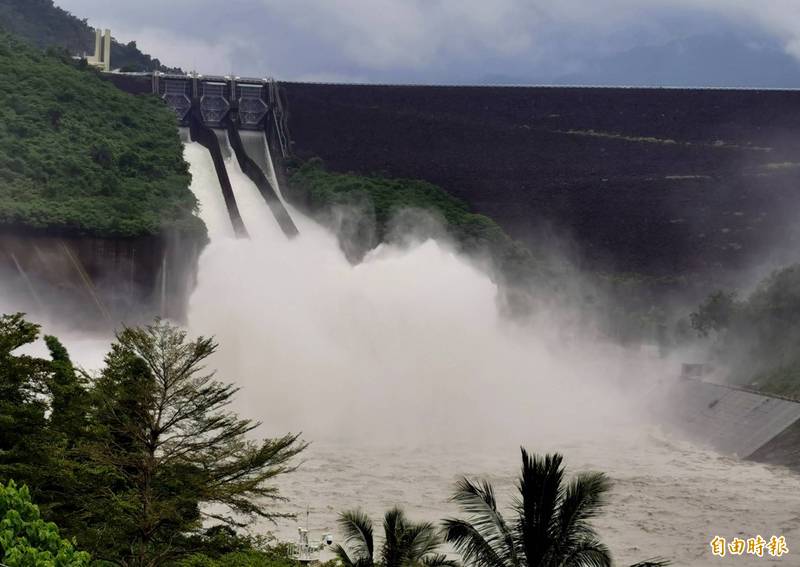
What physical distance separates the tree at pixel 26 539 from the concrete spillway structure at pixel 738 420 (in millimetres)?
32585

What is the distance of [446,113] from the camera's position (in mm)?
93750

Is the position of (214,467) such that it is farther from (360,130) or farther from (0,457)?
(360,130)

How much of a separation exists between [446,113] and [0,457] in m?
72.9

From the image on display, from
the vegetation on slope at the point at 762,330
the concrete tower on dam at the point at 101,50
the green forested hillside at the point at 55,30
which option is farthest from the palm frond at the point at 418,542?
the green forested hillside at the point at 55,30

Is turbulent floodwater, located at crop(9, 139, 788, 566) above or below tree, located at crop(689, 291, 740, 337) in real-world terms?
below

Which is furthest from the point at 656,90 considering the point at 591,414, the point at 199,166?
the point at 591,414

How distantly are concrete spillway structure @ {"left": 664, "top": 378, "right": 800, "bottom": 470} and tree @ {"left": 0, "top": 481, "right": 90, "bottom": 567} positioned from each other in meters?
32.6

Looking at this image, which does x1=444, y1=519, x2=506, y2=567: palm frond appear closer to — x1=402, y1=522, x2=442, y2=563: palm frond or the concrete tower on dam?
x1=402, y1=522, x2=442, y2=563: palm frond

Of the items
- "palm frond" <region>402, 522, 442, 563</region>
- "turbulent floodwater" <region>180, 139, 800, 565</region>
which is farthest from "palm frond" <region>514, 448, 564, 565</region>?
"turbulent floodwater" <region>180, 139, 800, 565</region>

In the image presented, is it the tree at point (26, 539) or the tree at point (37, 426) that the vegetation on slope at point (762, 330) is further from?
the tree at point (26, 539)

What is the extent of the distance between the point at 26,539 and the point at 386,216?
64828 millimetres

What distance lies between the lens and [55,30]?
155 metres

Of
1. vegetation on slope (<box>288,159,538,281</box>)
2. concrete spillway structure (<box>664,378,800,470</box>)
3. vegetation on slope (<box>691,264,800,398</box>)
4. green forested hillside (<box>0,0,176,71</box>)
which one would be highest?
green forested hillside (<box>0,0,176,71</box>)

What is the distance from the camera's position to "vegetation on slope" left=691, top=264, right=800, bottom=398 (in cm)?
6041
